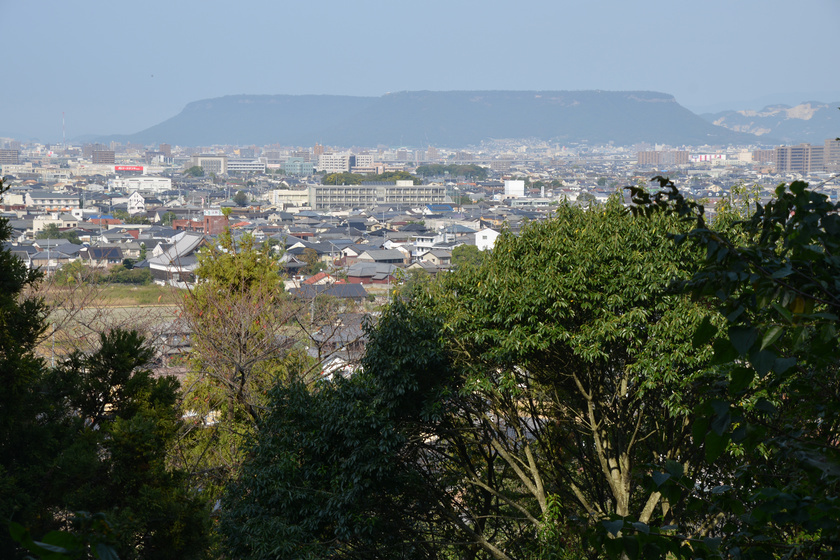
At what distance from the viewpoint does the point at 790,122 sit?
153500mm

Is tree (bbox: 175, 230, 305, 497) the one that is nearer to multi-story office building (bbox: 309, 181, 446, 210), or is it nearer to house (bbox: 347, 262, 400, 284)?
house (bbox: 347, 262, 400, 284)

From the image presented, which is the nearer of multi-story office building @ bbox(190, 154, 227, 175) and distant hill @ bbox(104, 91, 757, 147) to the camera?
multi-story office building @ bbox(190, 154, 227, 175)

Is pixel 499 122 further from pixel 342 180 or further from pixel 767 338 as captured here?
pixel 767 338

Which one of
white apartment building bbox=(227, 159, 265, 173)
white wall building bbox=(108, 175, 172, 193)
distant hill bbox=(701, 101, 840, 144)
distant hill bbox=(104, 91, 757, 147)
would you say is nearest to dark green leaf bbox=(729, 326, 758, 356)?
white wall building bbox=(108, 175, 172, 193)

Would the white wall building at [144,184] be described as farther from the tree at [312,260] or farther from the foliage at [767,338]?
the foliage at [767,338]

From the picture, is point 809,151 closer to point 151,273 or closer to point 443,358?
point 151,273

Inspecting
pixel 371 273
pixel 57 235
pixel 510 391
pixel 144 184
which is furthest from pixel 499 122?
pixel 510 391

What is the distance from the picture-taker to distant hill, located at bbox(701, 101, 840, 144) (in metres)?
138

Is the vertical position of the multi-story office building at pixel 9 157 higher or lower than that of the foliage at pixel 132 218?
higher

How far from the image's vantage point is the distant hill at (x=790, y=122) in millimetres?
138375

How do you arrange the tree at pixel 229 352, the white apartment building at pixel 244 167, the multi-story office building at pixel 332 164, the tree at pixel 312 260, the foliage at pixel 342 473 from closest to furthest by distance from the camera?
1. the foliage at pixel 342 473
2. the tree at pixel 229 352
3. the tree at pixel 312 260
4. the multi-story office building at pixel 332 164
5. the white apartment building at pixel 244 167

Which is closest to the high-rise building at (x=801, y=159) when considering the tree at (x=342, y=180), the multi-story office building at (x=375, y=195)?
the multi-story office building at (x=375, y=195)

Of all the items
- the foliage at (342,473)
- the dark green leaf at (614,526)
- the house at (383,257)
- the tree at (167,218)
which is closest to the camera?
the dark green leaf at (614,526)

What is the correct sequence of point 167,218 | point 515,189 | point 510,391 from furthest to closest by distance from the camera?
point 515,189 → point 167,218 → point 510,391
